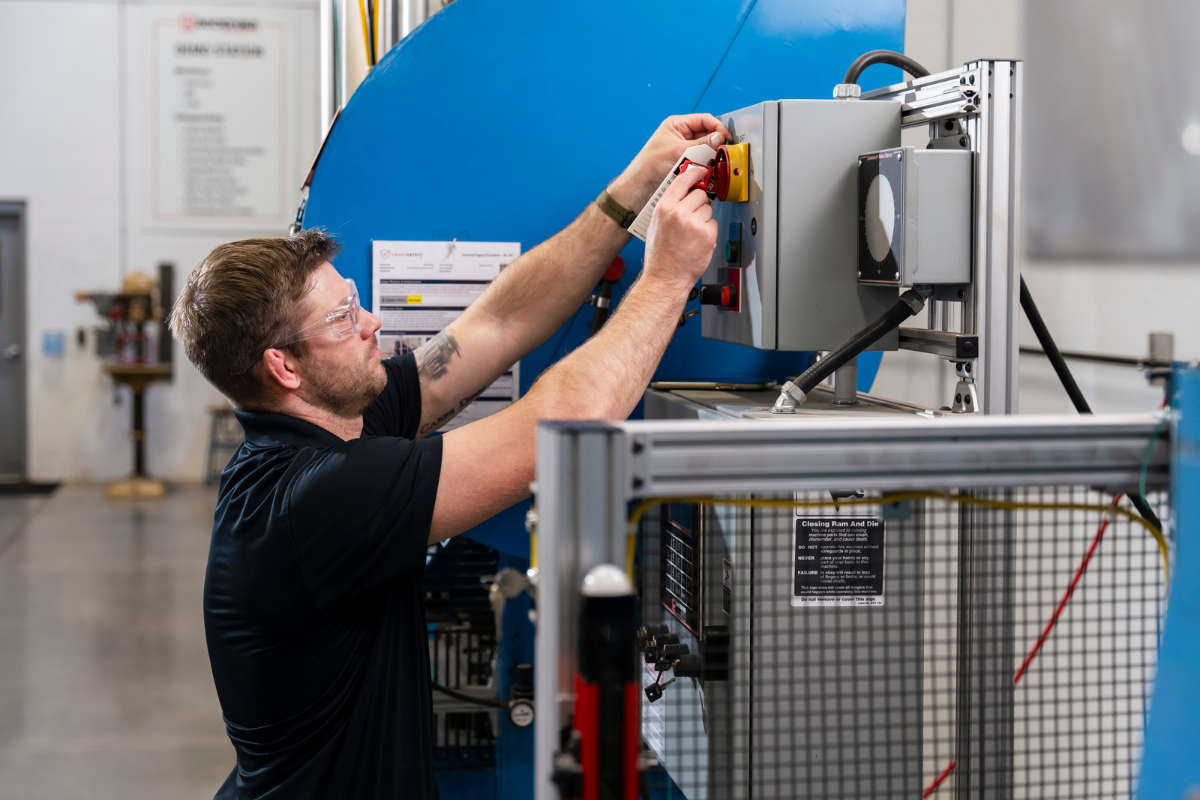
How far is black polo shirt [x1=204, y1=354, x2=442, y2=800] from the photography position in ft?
4.12

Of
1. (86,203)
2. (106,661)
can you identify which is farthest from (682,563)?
(86,203)

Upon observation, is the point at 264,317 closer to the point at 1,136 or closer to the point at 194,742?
the point at 194,742

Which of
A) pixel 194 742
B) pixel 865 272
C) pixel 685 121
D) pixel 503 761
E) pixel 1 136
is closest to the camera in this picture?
pixel 865 272

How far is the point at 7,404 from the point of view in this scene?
7078 millimetres

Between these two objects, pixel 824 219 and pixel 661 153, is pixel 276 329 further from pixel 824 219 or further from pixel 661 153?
pixel 824 219

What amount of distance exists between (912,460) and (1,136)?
7676mm

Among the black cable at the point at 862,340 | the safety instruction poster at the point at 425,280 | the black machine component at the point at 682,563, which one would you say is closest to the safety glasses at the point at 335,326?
the safety instruction poster at the point at 425,280

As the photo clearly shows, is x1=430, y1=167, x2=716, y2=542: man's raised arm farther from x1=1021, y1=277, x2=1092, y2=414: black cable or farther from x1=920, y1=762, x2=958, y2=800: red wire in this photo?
x1=920, y1=762, x2=958, y2=800: red wire

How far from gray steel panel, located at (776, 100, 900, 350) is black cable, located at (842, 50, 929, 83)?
0.13 meters

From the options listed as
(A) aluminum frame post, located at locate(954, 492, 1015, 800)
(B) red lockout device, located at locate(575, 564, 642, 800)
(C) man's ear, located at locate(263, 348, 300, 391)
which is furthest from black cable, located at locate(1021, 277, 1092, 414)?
(C) man's ear, located at locate(263, 348, 300, 391)

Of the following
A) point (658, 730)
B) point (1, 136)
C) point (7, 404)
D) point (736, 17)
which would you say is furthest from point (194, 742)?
point (1, 136)

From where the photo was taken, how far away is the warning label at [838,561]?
1244mm

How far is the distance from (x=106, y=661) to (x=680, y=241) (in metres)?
3.69

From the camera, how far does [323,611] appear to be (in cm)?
129
